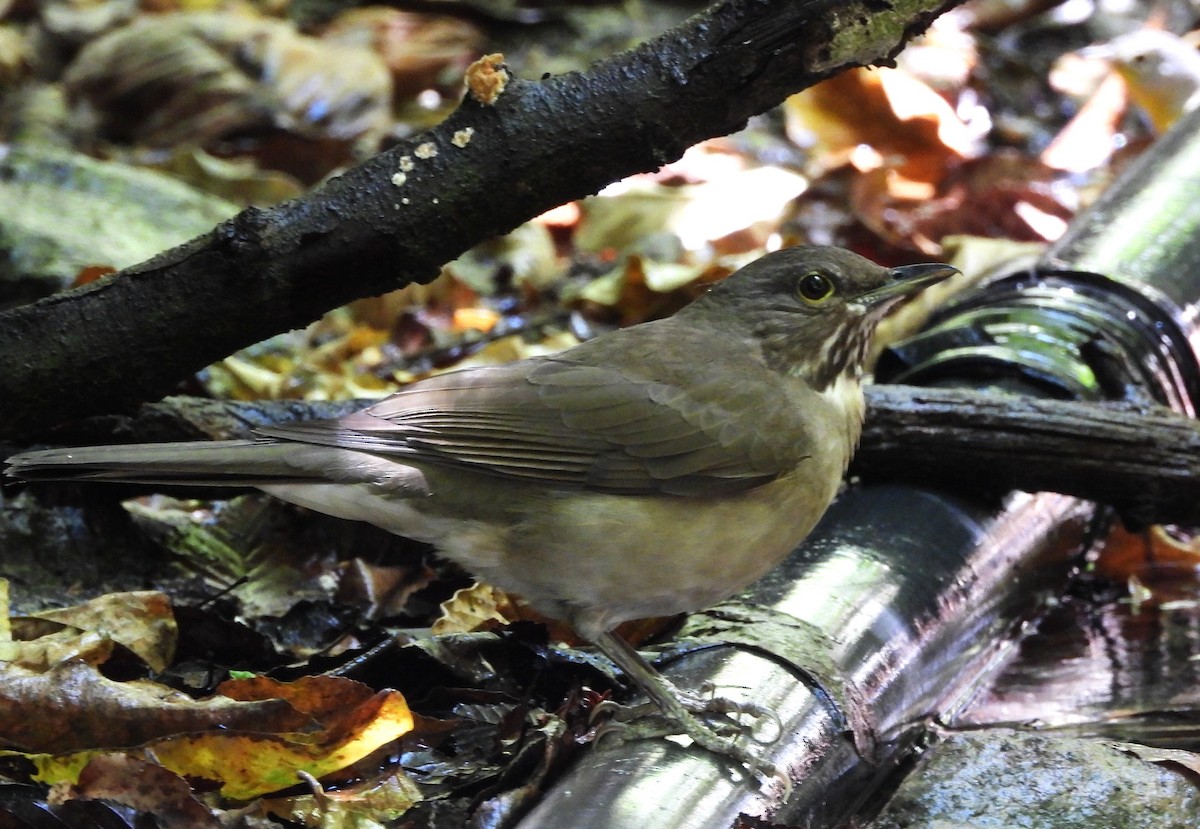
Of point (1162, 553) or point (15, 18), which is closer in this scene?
point (1162, 553)

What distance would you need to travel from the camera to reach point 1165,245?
5738 mm

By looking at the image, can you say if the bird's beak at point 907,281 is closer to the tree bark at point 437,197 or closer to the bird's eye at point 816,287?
the bird's eye at point 816,287

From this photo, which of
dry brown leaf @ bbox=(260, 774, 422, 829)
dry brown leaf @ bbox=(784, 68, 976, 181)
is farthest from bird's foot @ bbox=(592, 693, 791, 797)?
dry brown leaf @ bbox=(784, 68, 976, 181)

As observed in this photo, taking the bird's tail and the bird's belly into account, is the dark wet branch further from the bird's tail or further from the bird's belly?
the bird's belly

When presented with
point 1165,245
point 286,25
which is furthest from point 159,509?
point 286,25

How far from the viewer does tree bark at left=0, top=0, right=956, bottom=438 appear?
350 cm

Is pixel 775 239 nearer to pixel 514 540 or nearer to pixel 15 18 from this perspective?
pixel 514 540

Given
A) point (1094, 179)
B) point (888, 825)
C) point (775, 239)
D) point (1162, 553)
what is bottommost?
point (888, 825)

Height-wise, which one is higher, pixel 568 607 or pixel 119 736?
pixel 568 607

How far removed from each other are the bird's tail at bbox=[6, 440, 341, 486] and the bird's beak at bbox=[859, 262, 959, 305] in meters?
1.58

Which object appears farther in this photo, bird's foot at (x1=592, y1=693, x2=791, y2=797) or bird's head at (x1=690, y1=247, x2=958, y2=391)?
bird's head at (x1=690, y1=247, x2=958, y2=391)

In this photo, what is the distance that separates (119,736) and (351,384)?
3282 mm

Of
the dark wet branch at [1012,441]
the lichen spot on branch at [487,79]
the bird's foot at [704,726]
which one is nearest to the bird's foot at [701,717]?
the bird's foot at [704,726]

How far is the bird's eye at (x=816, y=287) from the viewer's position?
4.15 meters
